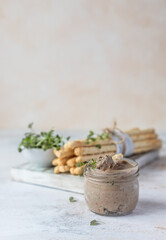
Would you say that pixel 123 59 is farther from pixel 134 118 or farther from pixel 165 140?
pixel 165 140

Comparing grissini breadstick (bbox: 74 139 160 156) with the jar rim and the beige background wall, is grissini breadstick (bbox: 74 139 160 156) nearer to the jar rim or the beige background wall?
the jar rim

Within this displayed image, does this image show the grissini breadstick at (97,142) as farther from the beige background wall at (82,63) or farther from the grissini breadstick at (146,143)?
the beige background wall at (82,63)

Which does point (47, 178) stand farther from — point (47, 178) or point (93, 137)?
point (93, 137)

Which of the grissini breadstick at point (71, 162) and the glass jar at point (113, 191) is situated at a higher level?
the grissini breadstick at point (71, 162)

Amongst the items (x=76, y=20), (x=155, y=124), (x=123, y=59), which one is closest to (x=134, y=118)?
(x=155, y=124)

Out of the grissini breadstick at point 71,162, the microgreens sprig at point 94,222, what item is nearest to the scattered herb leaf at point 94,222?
the microgreens sprig at point 94,222

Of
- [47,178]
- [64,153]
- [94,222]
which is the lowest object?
[94,222]

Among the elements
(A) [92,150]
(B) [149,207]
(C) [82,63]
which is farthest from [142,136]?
(C) [82,63]
